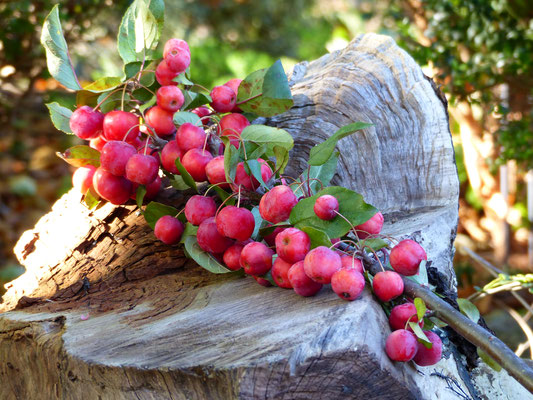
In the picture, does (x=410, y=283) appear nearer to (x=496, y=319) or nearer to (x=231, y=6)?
(x=496, y=319)

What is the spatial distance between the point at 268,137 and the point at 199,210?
0.44 feet

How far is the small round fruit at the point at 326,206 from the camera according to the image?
2.13ft

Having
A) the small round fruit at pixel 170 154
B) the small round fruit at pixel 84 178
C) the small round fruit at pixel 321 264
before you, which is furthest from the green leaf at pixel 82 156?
the small round fruit at pixel 321 264

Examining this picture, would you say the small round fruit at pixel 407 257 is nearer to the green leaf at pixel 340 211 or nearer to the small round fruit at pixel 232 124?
the green leaf at pixel 340 211

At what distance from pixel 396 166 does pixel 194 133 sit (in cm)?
35

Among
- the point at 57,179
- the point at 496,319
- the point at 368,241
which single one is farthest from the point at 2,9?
the point at 496,319

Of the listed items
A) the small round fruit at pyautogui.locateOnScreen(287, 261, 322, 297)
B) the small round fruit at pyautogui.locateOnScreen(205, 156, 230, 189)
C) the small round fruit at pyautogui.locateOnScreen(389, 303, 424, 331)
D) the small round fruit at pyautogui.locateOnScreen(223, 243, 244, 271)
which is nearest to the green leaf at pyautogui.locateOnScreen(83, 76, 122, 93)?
the small round fruit at pyautogui.locateOnScreen(205, 156, 230, 189)

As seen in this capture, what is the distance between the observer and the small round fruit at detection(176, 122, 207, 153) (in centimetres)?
80

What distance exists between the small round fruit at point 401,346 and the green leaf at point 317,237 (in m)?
0.13

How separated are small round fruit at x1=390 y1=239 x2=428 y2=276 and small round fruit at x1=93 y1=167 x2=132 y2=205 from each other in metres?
0.42

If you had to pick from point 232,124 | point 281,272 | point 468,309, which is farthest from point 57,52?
point 468,309

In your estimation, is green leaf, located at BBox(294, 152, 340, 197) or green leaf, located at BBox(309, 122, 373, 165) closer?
green leaf, located at BBox(309, 122, 373, 165)

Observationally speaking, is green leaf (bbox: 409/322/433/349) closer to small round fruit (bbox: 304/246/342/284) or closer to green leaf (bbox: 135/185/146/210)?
small round fruit (bbox: 304/246/342/284)

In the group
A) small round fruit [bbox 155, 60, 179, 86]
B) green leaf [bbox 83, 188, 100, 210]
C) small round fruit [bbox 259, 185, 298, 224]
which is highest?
small round fruit [bbox 155, 60, 179, 86]
